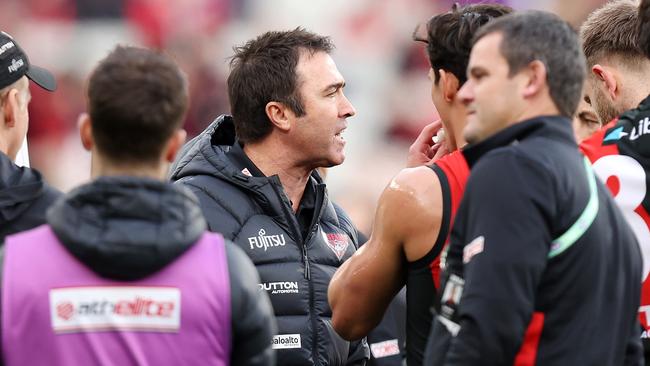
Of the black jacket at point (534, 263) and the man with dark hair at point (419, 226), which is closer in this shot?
the black jacket at point (534, 263)

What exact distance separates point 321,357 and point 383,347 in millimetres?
1165

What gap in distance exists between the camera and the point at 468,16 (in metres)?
3.79

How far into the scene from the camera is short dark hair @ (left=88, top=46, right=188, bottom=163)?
2865 millimetres

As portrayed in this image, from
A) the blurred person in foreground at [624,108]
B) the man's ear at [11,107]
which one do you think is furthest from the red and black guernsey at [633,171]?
the man's ear at [11,107]

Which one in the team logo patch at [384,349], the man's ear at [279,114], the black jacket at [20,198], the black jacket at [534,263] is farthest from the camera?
the team logo patch at [384,349]

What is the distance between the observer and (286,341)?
4.36 m

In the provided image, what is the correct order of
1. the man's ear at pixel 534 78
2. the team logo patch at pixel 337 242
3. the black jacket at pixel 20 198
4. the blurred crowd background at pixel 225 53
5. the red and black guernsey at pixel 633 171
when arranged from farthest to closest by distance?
1. the blurred crowd background at pixel 225 53
2. the team logo patch at pixel 337 242
3. the red and black guernsey at pixel 633 171
4. the black jacket at pixel 20 198
5. the man's ear at pixel 534 78

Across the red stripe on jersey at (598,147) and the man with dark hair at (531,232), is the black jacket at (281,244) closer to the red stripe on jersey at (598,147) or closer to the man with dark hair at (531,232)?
the red stripe on jersey at (598,147)

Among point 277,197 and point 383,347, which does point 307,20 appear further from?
point 277,197

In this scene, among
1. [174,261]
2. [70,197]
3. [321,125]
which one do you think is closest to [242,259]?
[174,261]

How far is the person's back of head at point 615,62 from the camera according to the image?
176 inches

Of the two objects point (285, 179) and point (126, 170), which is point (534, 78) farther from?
point (285, 179)

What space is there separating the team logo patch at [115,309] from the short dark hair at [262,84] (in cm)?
215

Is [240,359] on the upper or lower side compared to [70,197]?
lower
